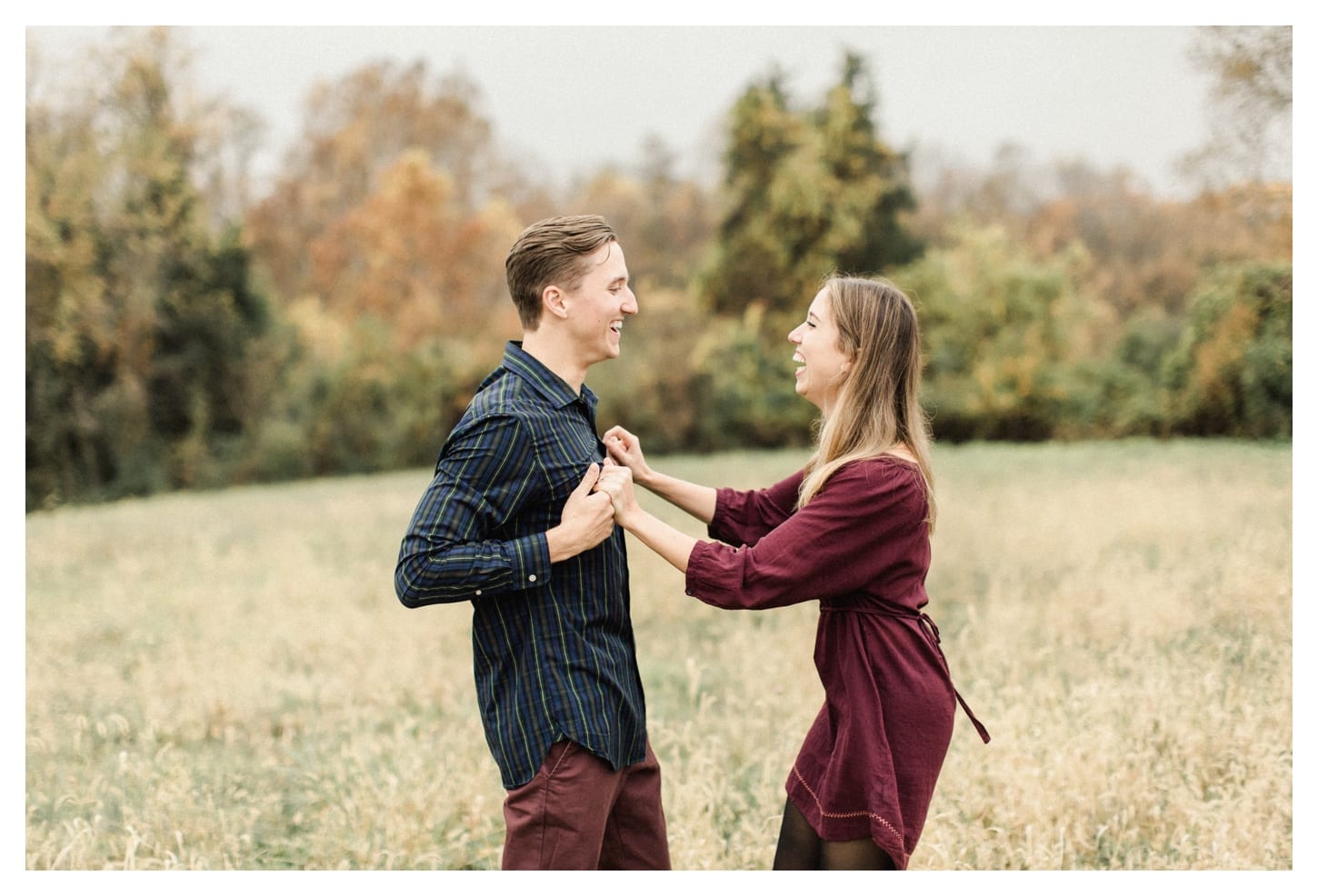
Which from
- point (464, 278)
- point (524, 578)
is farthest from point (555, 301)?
point (464, 278)

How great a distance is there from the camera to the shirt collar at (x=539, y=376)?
10.5 feet

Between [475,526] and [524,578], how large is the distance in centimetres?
20

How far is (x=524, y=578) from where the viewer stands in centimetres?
293

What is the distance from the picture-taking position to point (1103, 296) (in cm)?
2825

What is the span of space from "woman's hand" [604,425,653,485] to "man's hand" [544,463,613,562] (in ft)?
1.48

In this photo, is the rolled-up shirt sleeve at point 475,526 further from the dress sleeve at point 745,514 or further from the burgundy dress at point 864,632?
the dress sleeve at point 745,514

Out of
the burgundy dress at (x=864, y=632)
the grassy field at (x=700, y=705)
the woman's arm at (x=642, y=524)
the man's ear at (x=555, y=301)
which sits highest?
the man's ear at (x=555, y=301)

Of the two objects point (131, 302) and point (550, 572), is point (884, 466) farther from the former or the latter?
point (131, 302)

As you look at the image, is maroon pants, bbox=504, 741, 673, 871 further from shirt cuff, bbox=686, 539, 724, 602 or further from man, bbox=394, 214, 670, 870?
shirt cuff, bbox=686, 539, 724, 602

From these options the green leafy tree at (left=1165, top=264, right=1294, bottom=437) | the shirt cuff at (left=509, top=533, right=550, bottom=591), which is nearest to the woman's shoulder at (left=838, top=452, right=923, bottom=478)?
the shirt cuff at (left=509, top=533, right=550, bottom=591)

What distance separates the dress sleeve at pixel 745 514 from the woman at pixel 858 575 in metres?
0.50

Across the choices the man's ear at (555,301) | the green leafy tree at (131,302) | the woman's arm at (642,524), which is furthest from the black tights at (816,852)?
the green leafy tree at (131,302)

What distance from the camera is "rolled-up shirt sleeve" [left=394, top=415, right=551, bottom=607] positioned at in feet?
9.37

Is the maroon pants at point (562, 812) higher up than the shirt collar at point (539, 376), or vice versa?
the shirt collar at point (539, 376)
